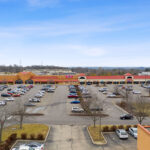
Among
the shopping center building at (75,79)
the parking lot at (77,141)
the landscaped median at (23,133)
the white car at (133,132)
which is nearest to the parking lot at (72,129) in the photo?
the parking lot at (77,141)

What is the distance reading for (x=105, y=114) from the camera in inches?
915

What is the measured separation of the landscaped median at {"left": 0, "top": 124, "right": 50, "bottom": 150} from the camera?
14059 millimetres

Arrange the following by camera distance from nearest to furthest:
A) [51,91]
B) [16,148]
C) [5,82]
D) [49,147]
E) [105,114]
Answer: [16,148], [49,147], [105,114], [51,91], [5,82]

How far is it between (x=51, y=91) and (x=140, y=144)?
33.4m

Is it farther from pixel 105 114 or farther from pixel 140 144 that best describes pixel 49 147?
pixel 105 114

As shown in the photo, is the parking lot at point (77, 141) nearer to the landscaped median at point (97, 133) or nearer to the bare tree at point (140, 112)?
the landscaped median at point (97, 133)

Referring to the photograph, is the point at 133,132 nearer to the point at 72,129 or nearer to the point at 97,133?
the point at 97,133

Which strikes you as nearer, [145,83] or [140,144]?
[140,144]

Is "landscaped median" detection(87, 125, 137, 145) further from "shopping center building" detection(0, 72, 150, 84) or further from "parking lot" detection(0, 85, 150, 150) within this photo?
"shopping center building" detection(0, 72, 150, 84)

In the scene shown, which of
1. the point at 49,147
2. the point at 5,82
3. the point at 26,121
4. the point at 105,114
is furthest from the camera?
the point at 5,82

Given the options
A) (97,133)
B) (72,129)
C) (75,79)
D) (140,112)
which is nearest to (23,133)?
(72,129)

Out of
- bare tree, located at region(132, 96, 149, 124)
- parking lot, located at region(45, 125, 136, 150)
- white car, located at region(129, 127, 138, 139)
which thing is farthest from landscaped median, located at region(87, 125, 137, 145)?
bare tree, located at region(132, 96, 149, 124)

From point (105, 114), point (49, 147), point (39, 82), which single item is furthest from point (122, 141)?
point (39, 82)

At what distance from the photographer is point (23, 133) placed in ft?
50.7
